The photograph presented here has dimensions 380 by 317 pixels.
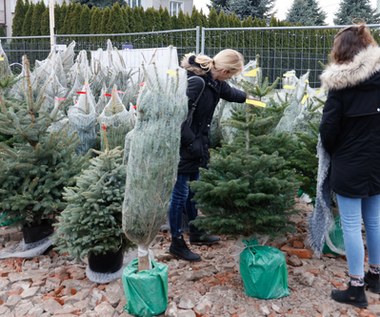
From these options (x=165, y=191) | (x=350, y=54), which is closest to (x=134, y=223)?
(x=165, y=191)

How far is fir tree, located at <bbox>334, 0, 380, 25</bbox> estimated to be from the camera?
26.8 metres

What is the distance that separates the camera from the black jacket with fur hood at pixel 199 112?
11.4 feet

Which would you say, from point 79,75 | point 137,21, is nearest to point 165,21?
point 137,21

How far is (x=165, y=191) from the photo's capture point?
9.11 ft

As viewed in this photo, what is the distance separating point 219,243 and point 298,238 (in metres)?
0.71

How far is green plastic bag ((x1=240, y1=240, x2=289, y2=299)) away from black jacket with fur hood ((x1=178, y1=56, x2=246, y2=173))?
0.87 meters

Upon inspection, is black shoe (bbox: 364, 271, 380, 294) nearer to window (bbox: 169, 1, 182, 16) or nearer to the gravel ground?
the gravel ground

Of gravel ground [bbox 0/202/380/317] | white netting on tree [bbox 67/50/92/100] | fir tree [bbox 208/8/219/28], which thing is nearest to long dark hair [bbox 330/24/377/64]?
gravel ground [bbox 0/202/380/317]

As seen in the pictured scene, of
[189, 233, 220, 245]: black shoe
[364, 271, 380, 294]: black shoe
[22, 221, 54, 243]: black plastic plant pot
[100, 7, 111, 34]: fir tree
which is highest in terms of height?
[100, 7, 111, 34]: fir tree

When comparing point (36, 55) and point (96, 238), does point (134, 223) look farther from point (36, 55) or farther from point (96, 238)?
point (36, 55)

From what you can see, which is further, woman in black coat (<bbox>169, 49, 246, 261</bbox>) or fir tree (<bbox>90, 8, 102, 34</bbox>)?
fir tree (<bbox>90, 8, 102, 34</bbox>)

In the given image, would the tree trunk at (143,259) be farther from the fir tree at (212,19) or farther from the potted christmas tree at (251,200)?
the fir tree at (212,19)

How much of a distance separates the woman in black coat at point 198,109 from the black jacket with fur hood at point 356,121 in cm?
89

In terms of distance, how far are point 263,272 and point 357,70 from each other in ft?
4.61
